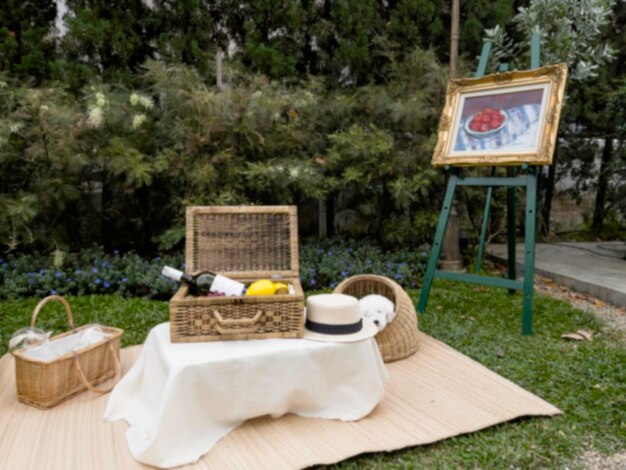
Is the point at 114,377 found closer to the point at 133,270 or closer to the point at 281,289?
the point at 281,289

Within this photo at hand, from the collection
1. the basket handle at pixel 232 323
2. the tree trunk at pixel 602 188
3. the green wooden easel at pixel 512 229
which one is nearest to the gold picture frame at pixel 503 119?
the green wooden easel at pixel 512 229

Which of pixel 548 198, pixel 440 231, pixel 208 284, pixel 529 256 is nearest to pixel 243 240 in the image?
pixel 208 284

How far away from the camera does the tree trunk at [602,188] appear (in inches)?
279

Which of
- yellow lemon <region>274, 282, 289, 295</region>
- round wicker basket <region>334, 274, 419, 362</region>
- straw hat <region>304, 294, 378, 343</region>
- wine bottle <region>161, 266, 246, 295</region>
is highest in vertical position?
wine bottle <region>161, 266, 246, 295</region>

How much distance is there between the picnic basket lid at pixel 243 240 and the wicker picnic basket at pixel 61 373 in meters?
0.64

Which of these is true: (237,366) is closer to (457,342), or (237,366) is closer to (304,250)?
(457,342)

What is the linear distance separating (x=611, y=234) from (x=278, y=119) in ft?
16.8

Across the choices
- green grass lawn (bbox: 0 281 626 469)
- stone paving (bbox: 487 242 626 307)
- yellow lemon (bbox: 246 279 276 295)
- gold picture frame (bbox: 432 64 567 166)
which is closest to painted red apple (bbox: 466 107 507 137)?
gold picture frame (bbox: 432 64 567 166)

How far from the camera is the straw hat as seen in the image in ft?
7.59

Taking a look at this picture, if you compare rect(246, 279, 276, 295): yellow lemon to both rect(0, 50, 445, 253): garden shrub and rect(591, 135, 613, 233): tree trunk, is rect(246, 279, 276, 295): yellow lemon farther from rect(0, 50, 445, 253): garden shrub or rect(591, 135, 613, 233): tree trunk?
rect(591, 135, 613, 233): tree trunk

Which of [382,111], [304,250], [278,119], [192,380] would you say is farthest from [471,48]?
[192,380]

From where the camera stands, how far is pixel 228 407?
87.1 inches

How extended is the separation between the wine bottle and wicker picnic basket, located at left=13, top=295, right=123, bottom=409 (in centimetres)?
64

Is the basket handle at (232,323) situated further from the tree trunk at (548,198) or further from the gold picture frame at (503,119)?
the tree trunk at (548,198)
